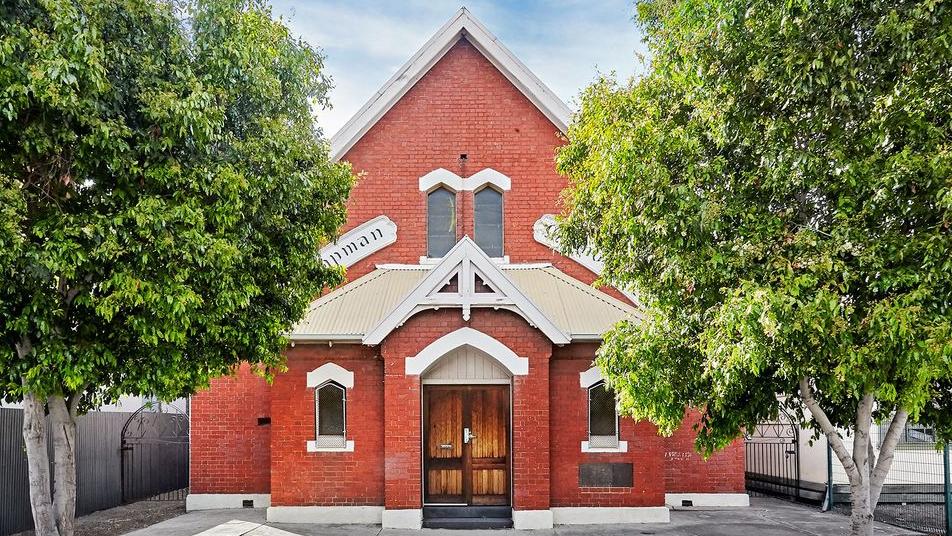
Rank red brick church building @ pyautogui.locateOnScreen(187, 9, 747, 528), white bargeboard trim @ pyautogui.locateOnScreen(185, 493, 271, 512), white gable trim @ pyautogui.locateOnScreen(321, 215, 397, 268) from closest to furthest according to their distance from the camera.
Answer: red brick church building @ pyautogui.locateOnScreen(187, 9, 747, 528), white bargeboard trim @ pyautogui.locateOnScreen(185, 493, 271, 512), white gable trim @ pyautogui.locateOnScreen(321, 215, 397, 268)

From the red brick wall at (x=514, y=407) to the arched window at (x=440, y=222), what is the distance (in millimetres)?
3149

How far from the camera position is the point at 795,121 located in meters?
8.64

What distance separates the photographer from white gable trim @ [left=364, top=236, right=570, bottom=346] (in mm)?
14148

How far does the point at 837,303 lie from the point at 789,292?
48 cm

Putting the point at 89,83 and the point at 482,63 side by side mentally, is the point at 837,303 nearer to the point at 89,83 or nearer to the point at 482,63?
the point at 89,83

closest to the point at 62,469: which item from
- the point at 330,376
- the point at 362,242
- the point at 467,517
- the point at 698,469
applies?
the point at 330,376

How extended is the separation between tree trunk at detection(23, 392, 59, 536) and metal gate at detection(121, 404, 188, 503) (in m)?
7.42

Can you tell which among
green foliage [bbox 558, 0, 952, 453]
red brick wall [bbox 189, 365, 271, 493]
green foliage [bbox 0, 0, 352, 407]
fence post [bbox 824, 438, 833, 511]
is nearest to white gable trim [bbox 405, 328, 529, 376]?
green foliage [bbox 0, 0, 352, 407]

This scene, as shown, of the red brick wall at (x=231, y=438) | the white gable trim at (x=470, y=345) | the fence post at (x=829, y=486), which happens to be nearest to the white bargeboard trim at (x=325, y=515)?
the red brick wall at (x=231, y=438)

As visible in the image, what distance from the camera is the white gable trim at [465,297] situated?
14.1 m

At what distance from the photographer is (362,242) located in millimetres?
16984

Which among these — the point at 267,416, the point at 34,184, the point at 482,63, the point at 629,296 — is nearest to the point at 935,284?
the point at 629,296

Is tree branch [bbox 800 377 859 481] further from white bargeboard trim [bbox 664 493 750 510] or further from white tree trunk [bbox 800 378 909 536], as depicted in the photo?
white bargeboard trim [bbox 664 493 750 510]

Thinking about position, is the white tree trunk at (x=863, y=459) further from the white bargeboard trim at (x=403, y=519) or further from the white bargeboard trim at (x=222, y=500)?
the white bargeboard trim at (x=222, y=500)
